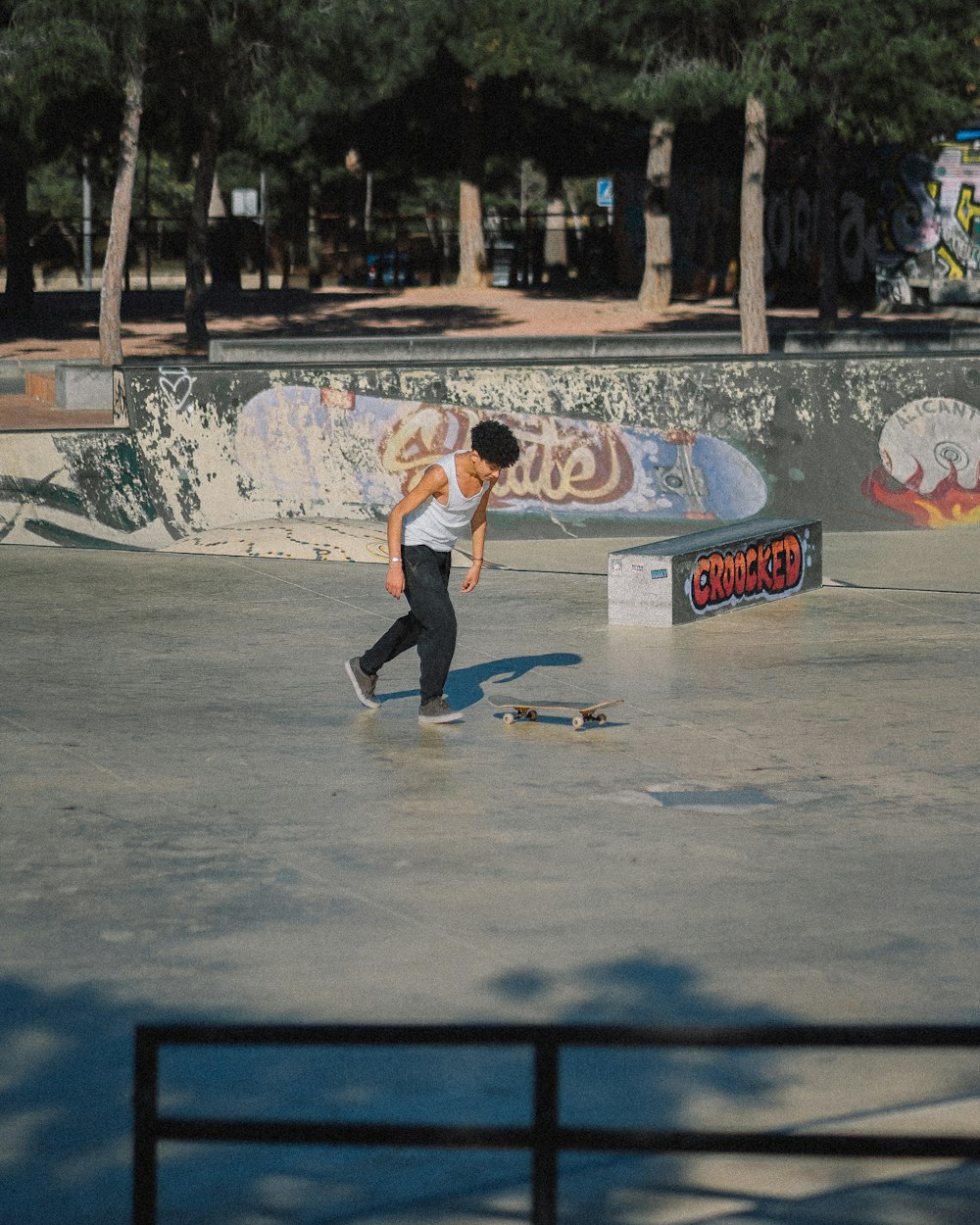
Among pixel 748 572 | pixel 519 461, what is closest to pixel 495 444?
pixel 748 572

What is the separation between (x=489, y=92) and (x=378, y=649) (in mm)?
42796

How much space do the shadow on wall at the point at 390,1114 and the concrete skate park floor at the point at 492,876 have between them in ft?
0.04

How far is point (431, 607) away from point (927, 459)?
8.88 metres

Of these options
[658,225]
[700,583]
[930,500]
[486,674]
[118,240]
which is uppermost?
[658,225]

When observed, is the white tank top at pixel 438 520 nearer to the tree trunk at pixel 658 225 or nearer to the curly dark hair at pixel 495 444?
the curly dark hair at pixel 495 444

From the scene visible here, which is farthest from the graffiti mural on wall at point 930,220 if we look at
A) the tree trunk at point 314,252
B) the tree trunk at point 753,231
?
the tree trunk at point 314,252

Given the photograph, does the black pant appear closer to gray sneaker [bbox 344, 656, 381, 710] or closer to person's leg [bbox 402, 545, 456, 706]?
person's leg [bbox 402, 545, 456, 706]

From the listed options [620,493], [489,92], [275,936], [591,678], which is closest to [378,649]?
[591,678]

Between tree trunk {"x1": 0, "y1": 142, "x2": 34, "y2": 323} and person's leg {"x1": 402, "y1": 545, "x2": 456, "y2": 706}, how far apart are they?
3064 centimetres

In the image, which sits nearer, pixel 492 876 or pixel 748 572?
pixel 492 876

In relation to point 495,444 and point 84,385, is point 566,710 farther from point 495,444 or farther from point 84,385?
point 84,385

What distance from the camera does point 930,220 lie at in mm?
41094

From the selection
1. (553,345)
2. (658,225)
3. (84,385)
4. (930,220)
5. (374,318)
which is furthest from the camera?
(658,225)

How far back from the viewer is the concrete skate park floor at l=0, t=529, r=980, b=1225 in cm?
448
